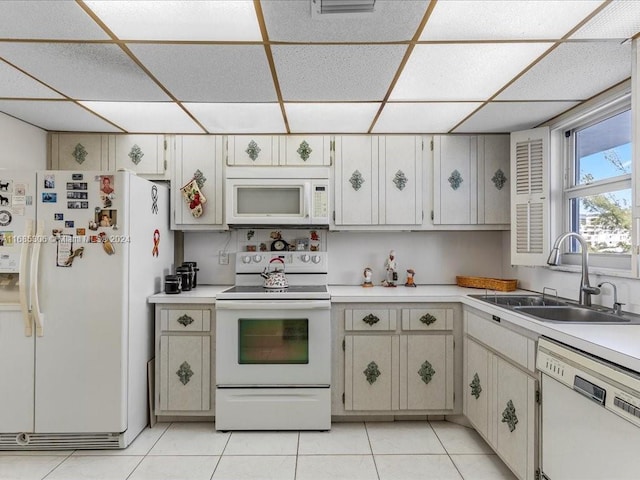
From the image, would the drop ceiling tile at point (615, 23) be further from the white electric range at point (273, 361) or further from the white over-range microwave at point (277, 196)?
the white electric range at point (273, 361)

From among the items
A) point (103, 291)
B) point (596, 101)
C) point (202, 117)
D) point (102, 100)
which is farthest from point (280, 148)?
point (596, 101)

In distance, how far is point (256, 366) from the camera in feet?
8.52

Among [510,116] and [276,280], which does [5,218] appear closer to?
→ [276,280]

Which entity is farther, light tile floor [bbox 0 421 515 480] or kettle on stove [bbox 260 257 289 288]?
kettle on stove [bbox 260 257 289 288]

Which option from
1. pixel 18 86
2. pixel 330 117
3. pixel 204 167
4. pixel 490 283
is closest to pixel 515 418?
pixel 490 283

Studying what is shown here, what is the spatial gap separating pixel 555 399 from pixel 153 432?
2438 mm

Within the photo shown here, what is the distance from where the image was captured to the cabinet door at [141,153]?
3068 millimetres

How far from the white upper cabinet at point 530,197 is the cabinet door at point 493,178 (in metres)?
0.16

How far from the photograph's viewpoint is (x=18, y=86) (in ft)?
7.29

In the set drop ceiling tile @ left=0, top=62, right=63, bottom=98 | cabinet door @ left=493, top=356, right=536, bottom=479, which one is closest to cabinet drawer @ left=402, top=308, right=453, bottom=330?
cabinet door @ left=493, top=356, right=536, bottom=479

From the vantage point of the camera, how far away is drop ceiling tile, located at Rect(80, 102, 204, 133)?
2.52m

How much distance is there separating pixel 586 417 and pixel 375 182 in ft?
6.77

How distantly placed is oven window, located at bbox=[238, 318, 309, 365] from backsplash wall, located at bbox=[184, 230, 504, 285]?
82cm

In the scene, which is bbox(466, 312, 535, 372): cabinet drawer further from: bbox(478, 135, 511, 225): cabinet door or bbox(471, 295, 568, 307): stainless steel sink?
bbox(478, 135, 511, 225): cabinet door
